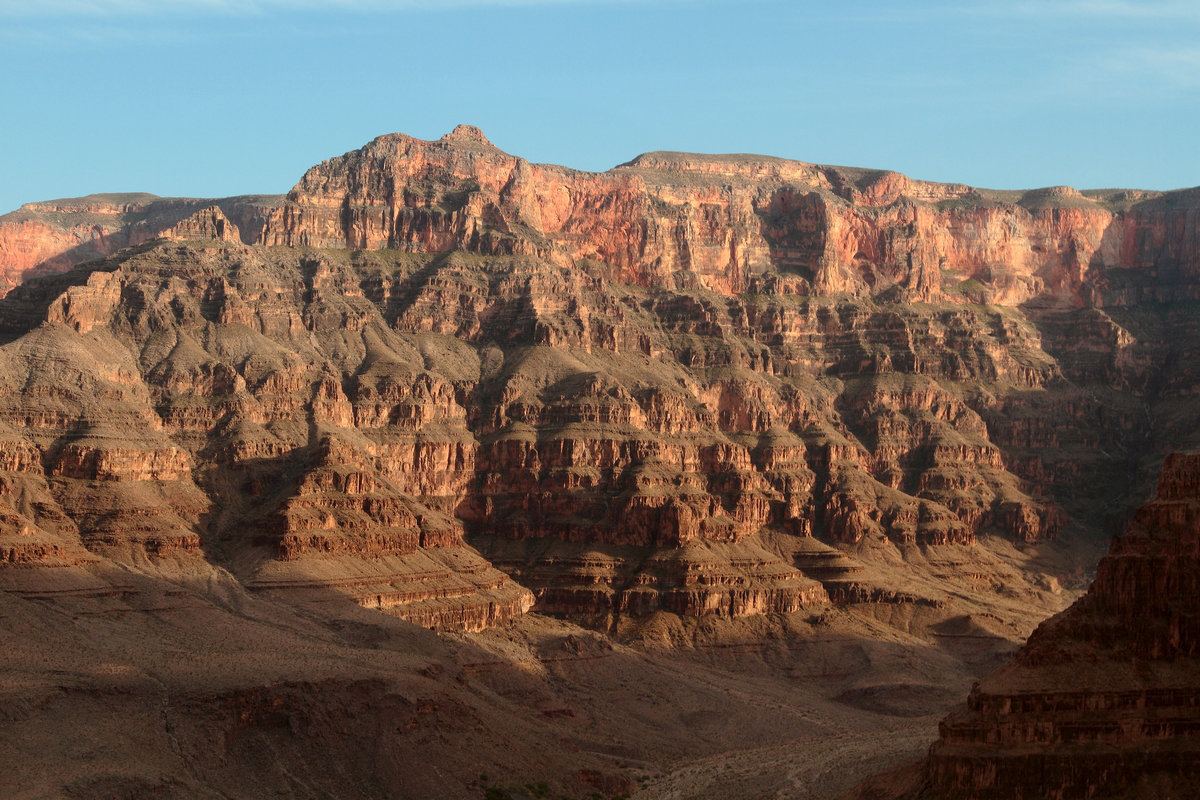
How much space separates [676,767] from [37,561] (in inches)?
2458

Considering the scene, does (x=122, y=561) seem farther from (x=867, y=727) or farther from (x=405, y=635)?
(x=867, y=727)

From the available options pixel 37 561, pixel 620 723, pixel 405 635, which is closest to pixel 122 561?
pixel 37 561

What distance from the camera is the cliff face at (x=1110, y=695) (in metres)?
102

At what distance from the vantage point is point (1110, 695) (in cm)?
10444

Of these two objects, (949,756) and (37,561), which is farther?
(37,561)

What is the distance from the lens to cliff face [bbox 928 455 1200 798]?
102312 mm

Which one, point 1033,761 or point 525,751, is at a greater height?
point 1033,761

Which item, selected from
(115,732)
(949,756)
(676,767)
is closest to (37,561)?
(115,732)

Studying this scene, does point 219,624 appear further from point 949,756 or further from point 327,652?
point 949,756

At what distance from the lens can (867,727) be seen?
630 feet

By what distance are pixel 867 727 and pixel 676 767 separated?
3067 centimetres

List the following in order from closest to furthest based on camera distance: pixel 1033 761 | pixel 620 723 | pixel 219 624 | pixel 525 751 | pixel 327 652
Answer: pixel 1033 761
pixel 525 751
pixel 327 652
pixel 219 624
pixel 620 723

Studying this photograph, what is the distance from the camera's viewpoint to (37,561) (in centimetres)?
17812

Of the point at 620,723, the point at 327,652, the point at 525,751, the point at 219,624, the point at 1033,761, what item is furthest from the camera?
the point at 620,723
